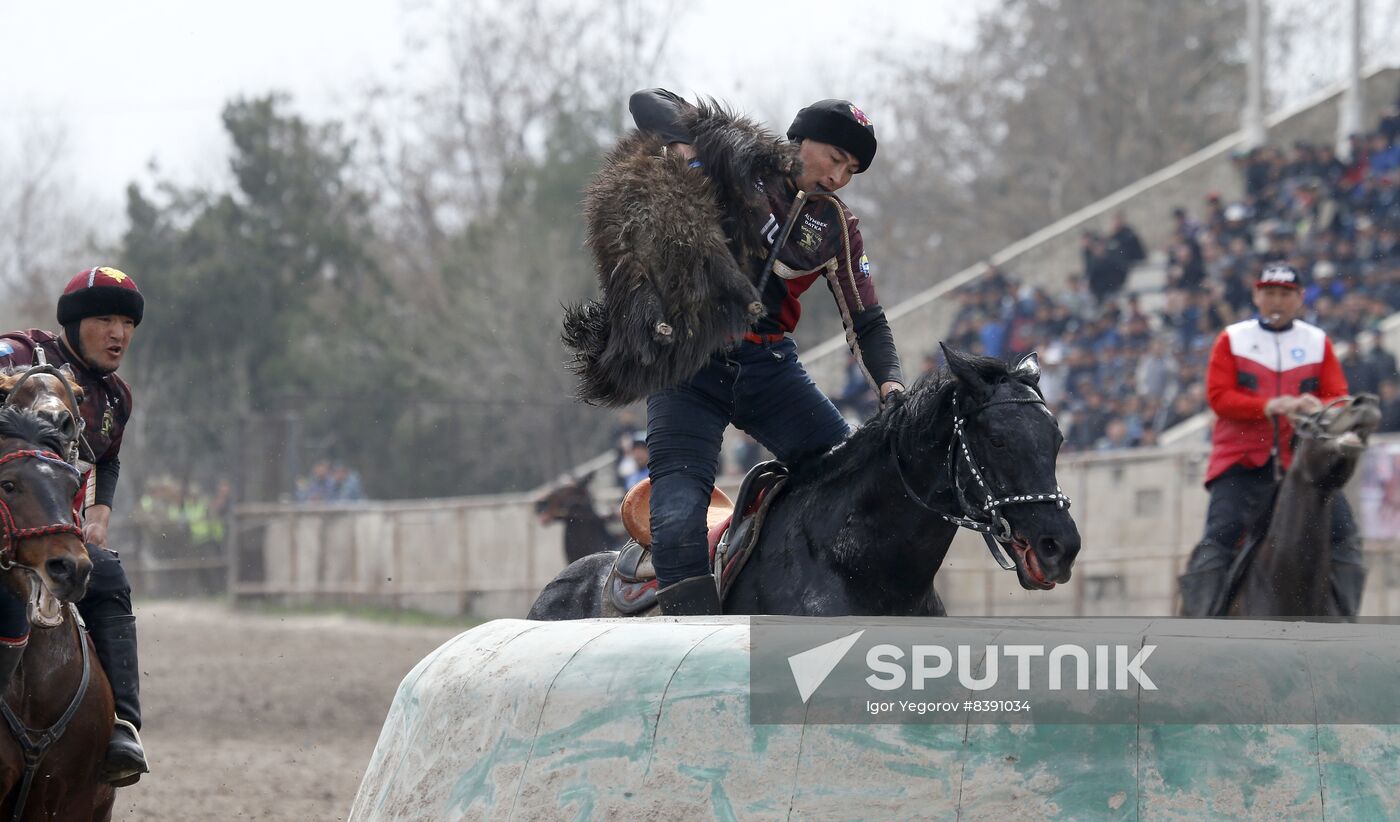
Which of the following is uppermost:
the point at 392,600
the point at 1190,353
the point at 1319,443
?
the point at 1190,353

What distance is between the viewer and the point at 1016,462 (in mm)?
5312

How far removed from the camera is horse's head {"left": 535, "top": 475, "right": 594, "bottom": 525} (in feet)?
54.3

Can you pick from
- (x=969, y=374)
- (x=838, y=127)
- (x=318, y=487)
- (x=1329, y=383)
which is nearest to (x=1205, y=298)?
(x=1329, y=383)

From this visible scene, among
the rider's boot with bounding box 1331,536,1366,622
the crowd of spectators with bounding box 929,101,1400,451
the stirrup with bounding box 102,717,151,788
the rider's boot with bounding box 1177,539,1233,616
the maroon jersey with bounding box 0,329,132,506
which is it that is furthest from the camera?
the crowd of spectators with bounding box 929,101,1400,451

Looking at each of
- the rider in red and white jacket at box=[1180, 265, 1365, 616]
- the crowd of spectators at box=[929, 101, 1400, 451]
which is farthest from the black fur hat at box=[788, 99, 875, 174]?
the crowd of spectators at box=[929, 101, 1400, 451]

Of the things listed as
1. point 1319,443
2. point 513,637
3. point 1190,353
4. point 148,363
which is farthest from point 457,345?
point 513,637

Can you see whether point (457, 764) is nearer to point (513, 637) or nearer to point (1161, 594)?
point (513, 637)

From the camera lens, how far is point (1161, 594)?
15.1 meters

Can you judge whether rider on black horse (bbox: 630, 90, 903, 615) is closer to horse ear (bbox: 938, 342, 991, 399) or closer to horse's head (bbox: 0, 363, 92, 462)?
horse ear (bbox: 938, 342, 991, 399)

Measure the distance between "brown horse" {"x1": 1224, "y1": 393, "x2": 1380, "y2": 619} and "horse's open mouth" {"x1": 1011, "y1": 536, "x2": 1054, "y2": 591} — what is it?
8.73 feet

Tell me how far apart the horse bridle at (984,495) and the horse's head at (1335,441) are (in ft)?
8.15

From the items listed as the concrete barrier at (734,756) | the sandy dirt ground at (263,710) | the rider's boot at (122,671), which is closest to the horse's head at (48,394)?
the rider's boot at (122,671)

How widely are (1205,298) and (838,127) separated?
13.3m

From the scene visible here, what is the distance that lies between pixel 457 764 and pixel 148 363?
30.0 meters
